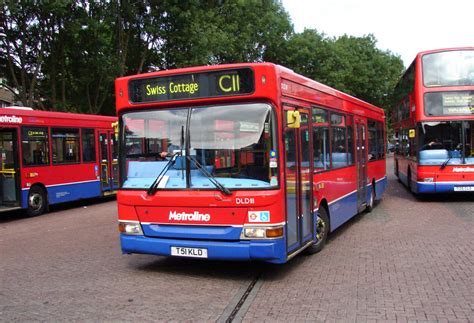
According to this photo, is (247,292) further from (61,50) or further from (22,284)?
(61,50)

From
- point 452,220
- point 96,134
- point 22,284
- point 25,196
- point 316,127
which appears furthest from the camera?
point 96,134

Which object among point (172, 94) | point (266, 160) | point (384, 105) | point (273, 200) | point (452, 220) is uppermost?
point (384, 105)

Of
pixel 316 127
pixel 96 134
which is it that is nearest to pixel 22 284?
pixel 316 127

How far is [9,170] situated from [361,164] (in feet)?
29.9

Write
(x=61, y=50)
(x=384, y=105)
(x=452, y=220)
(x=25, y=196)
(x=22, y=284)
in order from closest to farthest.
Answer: (x=22, y=284), (x=452, y=220), (x=25, y=196), (x=61, y=50), (x=384, y=105)

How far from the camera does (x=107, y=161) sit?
1684 cm

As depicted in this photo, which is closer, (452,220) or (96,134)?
(452,220)

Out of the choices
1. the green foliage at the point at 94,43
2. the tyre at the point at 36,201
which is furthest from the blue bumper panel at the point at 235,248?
the green foliage at the point at 94,43

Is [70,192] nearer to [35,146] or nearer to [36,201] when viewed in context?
[36,201]

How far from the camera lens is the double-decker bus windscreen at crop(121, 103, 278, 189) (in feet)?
19.3

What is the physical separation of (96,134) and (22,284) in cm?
1033

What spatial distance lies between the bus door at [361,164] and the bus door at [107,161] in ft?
28.6

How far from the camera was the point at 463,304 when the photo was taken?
511cm

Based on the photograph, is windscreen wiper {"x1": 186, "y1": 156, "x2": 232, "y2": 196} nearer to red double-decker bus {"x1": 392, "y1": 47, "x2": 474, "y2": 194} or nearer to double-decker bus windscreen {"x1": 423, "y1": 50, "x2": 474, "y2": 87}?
red double-decker bus {"x1": 392, "y1": 47, "x2": 474, "y2": 194}
